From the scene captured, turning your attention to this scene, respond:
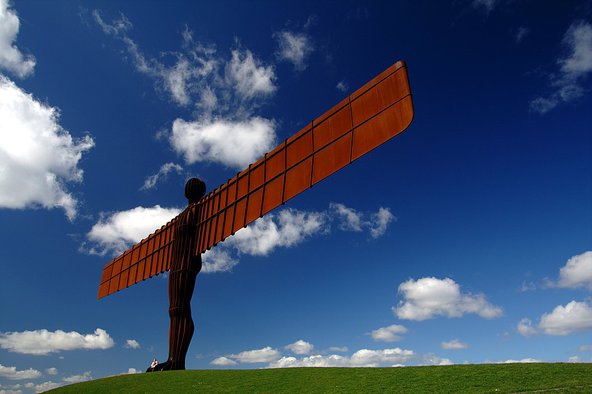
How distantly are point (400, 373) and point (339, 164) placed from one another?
6630mm

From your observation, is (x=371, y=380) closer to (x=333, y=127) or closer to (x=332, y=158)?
(x=332, y=158)

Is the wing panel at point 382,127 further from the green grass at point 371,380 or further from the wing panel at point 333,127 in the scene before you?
the green grass at point 371,380

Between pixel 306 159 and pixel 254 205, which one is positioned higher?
pixel 306 159

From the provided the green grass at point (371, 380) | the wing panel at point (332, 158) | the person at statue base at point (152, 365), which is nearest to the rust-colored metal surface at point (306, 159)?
the wing panel at point (332, 158)

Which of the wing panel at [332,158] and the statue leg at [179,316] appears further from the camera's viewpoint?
the statue leg at [179,316]

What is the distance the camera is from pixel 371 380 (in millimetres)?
12906

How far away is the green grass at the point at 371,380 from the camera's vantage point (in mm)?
11531

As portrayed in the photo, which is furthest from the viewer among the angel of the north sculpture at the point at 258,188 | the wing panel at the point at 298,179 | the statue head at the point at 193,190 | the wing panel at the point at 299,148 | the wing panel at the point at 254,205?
the statue head at the point at 193,190

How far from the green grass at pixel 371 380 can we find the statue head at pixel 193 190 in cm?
708

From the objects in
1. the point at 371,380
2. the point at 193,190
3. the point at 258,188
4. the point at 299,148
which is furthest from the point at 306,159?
the point at 193,190

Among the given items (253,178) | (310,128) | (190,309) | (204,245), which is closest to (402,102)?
(310,128)

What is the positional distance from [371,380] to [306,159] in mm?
6721

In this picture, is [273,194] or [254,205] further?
[254,205]

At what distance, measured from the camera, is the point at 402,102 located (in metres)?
10.7
